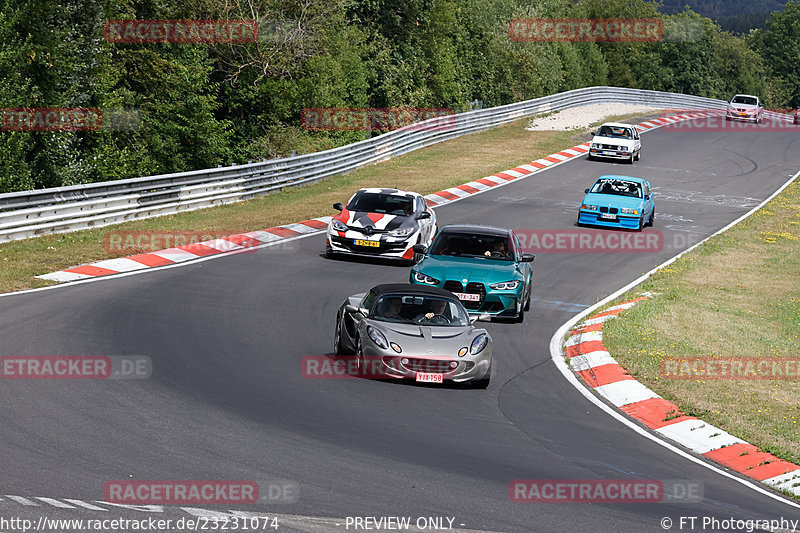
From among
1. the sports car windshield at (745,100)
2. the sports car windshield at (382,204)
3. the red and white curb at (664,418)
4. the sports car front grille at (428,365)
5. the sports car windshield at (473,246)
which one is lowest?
the red and white curb at (664,418)

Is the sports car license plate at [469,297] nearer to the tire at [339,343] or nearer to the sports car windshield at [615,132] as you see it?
the tire at [339,343]

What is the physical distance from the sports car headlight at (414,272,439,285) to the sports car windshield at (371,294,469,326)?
3.09m

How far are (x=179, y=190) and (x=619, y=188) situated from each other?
12.6 meters

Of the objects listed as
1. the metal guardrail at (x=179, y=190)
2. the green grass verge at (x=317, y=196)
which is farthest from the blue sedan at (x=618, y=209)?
the metal guardrail at (x=179, y=190)

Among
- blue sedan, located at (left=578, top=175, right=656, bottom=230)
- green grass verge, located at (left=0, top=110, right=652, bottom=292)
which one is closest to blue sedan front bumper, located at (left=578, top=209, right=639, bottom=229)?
blue sedan, located at (left=578, top=175, right=656, bottom=230)

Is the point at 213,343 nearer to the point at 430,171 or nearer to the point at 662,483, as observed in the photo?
the point at 662,483

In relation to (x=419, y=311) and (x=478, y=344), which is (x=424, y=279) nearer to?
(x=419, y=311)

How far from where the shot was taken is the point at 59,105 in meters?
29.2

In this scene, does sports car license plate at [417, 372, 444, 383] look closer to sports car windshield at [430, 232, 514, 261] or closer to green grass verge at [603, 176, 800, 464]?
green grass verge at [603, 176, 800, 464]

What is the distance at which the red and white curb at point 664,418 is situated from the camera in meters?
11.1

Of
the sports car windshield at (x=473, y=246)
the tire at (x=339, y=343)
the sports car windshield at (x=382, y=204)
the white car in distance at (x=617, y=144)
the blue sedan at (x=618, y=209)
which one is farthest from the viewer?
the white car in distance at (x=617, y=144)

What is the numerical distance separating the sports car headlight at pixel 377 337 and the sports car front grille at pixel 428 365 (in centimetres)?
38

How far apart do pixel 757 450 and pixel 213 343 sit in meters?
7.34

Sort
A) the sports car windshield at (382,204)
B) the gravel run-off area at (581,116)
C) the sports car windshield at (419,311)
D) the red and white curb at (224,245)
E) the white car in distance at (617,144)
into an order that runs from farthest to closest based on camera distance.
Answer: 1. the gravel run-off area at (581,116)
2. the white car in distance at (617,144)
3. the sports car windshield at (382,204)
4. the red and white curb at (224,245)
5. the sports car windshield at (419,311)
